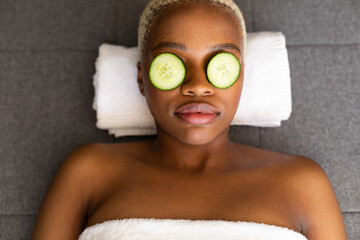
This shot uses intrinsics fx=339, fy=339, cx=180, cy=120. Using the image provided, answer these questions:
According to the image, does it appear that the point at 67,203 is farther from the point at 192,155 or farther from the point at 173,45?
the point at 173,45

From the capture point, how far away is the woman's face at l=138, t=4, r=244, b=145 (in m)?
1.27

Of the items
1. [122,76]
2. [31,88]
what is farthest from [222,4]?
[31,88]

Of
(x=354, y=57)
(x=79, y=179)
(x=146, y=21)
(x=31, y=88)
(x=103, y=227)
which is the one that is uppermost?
(x=146, y=21)

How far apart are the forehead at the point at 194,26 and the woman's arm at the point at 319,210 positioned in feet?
2.16

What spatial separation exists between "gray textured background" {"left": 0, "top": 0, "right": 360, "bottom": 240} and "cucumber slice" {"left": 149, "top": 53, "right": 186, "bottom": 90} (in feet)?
2.00

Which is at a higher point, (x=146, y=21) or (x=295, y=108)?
(x=146, y=21)

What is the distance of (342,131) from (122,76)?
117cm

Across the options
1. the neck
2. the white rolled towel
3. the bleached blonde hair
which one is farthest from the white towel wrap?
the bleached blonde hair

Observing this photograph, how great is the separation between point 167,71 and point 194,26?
198mm

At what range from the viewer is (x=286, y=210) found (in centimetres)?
134

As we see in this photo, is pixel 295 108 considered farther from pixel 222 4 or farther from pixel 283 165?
pixel 222 4

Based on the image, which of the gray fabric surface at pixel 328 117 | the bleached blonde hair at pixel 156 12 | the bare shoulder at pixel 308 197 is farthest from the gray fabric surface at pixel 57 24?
the bare shoulder at pixel 308 197

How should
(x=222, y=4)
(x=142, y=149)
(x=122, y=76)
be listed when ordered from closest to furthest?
(x=222, y=4) < (x=142, y=149) < (x=122, y=76)

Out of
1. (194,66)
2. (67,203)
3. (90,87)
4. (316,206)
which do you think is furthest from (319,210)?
(90,87)
